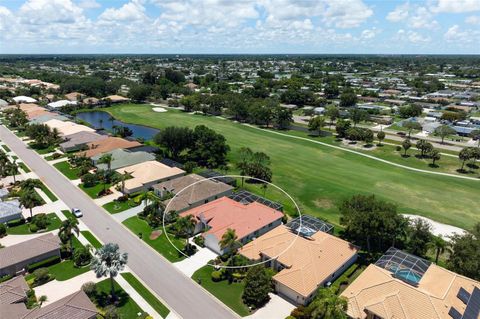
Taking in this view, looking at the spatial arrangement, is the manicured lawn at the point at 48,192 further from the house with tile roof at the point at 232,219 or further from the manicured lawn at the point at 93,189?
the house with tile roof at the point at 232,219

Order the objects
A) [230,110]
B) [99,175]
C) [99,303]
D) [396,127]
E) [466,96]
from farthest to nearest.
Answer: [466,96], [230,110], [396,127], [99,175], [99,303]

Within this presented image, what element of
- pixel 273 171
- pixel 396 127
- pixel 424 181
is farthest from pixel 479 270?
pixel 396 127

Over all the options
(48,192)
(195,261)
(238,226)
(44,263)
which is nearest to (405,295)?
(238,226)

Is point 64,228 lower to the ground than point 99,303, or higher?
higher

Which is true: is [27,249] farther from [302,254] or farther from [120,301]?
[302,254]

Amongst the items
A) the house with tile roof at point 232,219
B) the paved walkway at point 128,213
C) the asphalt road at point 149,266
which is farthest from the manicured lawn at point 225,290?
the paved walkway at point 128,213

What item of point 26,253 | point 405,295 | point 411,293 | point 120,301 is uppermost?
point 411,293

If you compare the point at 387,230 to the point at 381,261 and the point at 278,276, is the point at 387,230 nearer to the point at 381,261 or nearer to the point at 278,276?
the point at 381,261

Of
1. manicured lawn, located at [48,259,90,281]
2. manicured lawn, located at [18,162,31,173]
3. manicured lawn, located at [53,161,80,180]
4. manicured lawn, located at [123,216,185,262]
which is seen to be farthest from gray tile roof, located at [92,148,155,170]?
manicured lawn, located at [48,259,90,281]
